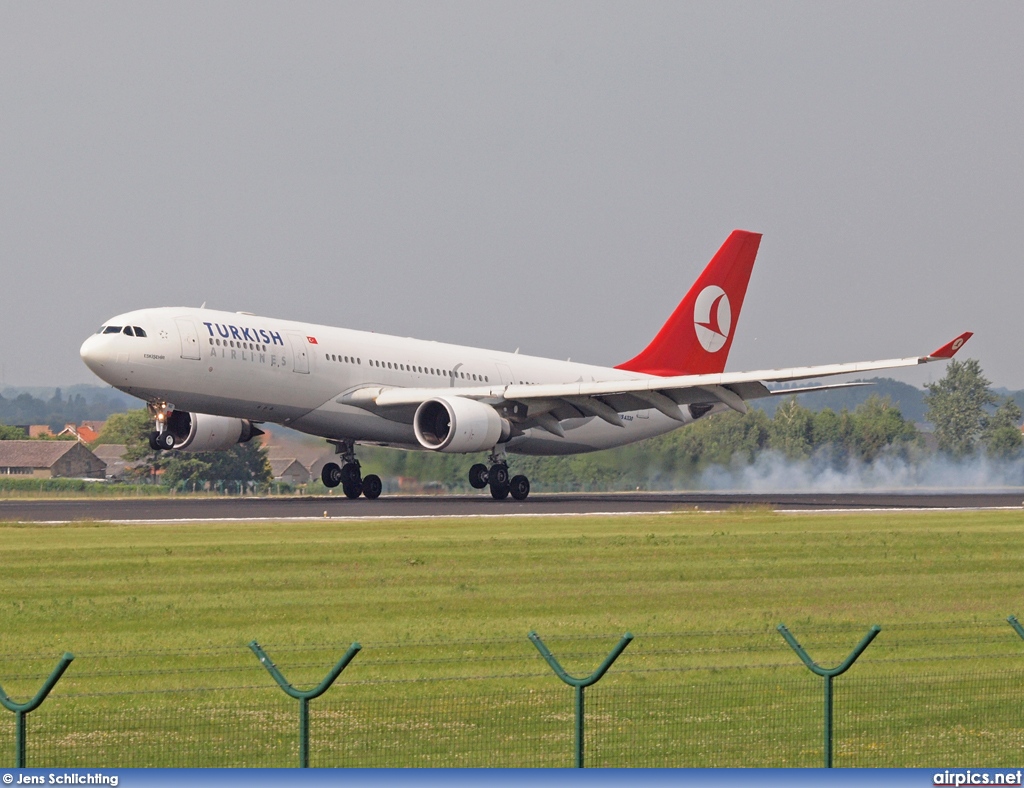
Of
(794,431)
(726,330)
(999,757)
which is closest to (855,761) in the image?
(999,757)

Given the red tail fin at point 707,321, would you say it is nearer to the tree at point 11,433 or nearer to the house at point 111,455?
the tree at point 11,433

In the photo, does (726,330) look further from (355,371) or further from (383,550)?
(383,550)

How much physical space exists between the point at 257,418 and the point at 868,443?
128 feet

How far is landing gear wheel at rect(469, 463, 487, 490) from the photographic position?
169 ft

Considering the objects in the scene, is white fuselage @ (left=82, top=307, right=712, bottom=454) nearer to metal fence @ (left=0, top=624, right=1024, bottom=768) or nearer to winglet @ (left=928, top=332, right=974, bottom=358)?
winglet @ (left=928, top=332, right=974, bottom=358)

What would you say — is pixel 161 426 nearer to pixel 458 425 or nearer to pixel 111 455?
pixel 458 425

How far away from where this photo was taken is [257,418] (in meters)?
47.5

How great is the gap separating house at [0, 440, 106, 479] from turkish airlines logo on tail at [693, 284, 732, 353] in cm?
8320

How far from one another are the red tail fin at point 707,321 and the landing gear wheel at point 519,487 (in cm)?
1110

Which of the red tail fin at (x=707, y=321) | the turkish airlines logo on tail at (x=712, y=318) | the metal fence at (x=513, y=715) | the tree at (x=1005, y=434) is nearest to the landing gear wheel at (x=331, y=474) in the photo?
the red tail fin at (x=707, y=321)

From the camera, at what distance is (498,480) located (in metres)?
50.8

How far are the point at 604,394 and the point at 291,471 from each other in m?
38.4

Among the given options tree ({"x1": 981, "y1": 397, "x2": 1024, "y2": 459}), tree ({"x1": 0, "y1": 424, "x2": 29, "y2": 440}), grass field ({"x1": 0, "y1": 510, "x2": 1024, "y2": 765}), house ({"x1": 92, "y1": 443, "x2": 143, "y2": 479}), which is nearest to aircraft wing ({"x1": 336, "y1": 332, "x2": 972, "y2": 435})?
grass field ({"x1": 0, "y1": 510, "x2": 1024, "y2": 765})

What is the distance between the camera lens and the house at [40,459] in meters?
132
